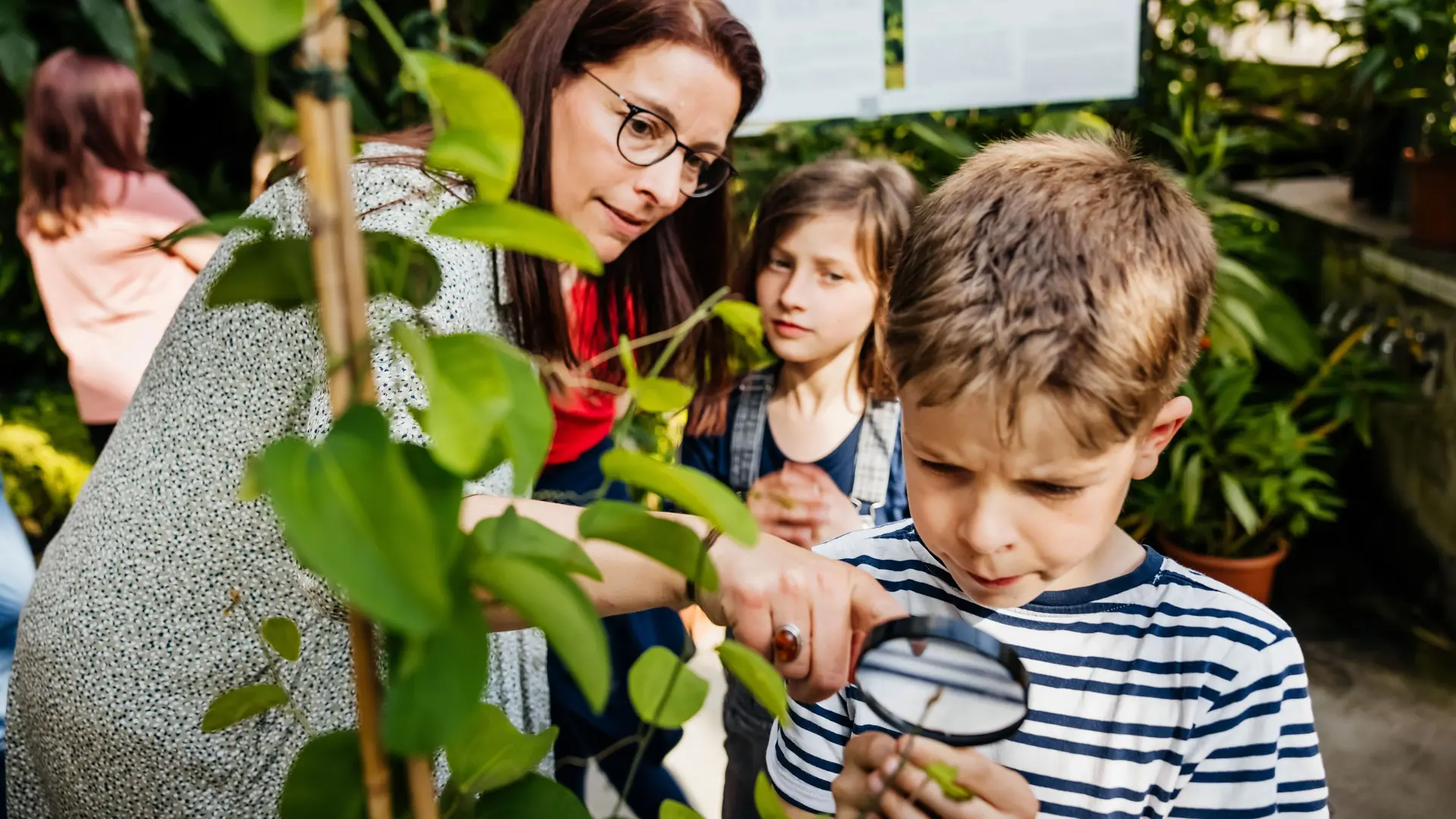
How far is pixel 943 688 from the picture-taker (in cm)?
75

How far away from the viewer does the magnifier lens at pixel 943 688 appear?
71cm

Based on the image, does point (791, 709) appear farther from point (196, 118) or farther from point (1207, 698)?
point (196, 118)

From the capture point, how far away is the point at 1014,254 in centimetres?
86

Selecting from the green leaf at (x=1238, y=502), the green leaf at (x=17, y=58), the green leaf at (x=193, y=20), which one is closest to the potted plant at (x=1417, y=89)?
the green leaf at (x=1238, y=502)

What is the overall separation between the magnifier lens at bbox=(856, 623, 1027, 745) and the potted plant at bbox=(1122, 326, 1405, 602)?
2404 millimetres

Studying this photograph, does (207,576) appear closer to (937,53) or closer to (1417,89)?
(937,53)

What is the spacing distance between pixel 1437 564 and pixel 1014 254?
2.91 metres

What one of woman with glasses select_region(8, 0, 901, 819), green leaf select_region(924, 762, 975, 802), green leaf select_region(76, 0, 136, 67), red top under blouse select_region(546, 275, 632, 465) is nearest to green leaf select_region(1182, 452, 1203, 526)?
red top under blouse select_region(546, 275, 632, 465)

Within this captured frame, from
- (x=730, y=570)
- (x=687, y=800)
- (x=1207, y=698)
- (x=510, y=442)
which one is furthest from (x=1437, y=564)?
(x=510, y=442)

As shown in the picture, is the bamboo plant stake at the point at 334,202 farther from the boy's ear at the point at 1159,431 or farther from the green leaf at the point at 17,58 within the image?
the green leaf at the point at 17,58

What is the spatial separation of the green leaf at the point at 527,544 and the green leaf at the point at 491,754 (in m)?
0.13

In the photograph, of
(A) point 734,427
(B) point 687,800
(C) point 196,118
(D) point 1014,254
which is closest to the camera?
(D) point 1014,254

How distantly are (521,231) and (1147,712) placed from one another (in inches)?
29.3

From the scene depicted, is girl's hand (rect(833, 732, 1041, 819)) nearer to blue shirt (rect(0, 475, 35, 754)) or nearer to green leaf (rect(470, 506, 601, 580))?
green leaf (rect(470, 506, 601, 580))
